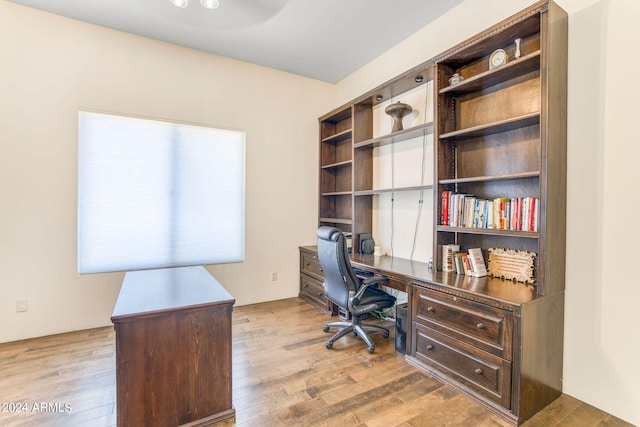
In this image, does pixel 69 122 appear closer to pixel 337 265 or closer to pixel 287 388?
pixel 337 265

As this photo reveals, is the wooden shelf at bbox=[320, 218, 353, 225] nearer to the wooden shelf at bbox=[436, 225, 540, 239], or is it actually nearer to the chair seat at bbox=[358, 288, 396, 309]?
the chair seat at bbox=[358, 288, 396, 309]

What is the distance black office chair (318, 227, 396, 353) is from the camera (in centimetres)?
247

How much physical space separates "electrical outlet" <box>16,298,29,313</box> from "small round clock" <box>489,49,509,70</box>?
174 inches

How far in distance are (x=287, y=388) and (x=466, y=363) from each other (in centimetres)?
120

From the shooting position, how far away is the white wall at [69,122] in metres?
2.69

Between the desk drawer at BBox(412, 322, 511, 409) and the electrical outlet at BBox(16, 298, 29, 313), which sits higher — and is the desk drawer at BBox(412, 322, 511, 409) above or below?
below

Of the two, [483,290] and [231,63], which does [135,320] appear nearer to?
[483,290]

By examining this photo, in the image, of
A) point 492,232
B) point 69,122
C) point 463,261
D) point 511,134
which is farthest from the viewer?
point 69,122

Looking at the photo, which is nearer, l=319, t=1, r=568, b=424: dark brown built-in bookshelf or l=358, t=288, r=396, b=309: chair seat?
l=319, t=1, r=568, b=424: dark brown built-in bookshelf

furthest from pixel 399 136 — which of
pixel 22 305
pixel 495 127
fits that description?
pixel 22 305

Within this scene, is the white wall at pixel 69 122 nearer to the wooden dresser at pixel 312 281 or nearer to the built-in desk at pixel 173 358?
the wooden dresser at pixel 312 281

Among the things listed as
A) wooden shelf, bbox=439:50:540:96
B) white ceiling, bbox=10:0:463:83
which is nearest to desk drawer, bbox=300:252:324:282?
wooden shelf, bbox=439:50:540:96

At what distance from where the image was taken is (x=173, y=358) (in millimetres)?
1578

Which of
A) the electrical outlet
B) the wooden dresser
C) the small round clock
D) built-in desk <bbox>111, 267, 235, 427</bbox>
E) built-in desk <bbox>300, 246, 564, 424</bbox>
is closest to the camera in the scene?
built-in desk <bbox>111, 267, 235, 427</bbox>
